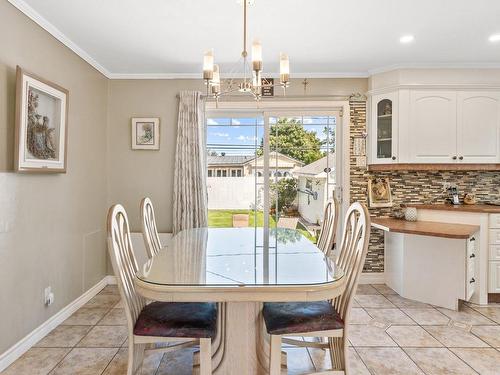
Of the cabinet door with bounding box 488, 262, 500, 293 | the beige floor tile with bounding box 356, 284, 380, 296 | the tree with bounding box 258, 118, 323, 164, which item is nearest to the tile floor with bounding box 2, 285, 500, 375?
the cabinet door with bounding box 488, 262, 500, 293

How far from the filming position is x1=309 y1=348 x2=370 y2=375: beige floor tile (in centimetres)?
215

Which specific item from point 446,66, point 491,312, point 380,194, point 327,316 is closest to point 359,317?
point 491,312

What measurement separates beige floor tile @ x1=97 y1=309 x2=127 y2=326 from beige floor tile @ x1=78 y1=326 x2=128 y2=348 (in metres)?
0.07

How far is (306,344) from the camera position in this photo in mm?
2219

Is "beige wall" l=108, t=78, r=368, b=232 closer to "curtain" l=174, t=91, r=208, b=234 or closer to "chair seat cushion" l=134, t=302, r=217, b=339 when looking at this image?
"curtain" l=174, t=91, r=208, b=234

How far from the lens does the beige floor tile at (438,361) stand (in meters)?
2.15

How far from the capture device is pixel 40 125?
2.54 m

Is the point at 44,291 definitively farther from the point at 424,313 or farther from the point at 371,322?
the point at 424,313

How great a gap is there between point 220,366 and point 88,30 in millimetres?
2731

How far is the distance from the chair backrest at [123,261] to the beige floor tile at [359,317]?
1.85m

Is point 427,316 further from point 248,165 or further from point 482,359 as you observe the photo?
point 248,165

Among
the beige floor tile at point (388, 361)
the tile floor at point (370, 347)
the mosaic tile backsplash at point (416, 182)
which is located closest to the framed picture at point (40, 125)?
the tile floor at point (370, 347)

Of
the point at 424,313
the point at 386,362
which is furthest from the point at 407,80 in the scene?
the point at 386,362

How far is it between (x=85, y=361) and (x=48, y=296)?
28.6 inches
